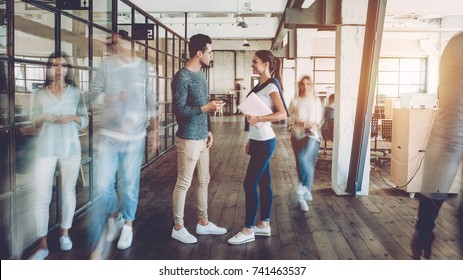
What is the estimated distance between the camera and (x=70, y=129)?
288 cm

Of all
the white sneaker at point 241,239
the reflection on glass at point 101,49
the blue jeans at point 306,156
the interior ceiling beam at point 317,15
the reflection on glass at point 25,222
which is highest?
the interior ceiling beam at point 317,15

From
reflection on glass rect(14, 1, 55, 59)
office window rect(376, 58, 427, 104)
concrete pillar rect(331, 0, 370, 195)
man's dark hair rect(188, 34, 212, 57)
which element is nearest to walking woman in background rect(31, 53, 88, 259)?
man's dark hair rect(188, 34, 212, 57)

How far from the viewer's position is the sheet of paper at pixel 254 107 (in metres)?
2.81

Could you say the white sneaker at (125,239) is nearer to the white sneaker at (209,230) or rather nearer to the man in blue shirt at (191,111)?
the man in blue shirt at (191,111)

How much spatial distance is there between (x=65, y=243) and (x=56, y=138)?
740mm

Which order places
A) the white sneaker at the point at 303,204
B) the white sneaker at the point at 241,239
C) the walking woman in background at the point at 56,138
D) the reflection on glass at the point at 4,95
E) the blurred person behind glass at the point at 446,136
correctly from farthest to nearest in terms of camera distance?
the white sneaker at the point at 303,204 < the white sneaker at the point at 241,239 < the walking woman in background at the point at 56,138 < the reflection on glass at the point at 4,95 < the blurred person behind glass at the point at 446,136

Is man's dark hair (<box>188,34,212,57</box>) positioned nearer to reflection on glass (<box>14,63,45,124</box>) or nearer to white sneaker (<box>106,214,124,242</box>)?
reflection on glass (<box>14,63,45,124</box>)

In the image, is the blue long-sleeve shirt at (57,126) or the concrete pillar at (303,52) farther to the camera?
the concrete pillar at (303,52)

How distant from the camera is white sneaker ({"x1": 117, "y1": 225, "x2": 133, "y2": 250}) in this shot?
9.59 ft

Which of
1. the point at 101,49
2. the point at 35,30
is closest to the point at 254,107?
the point at 101,49

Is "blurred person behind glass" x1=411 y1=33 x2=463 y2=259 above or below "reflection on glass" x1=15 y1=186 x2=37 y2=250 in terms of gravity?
above

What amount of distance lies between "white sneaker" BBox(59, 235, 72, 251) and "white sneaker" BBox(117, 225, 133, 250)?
332 millimetres

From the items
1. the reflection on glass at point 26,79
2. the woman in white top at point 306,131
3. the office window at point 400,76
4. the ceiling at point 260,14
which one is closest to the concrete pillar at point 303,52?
the ceiling at point 260,14
